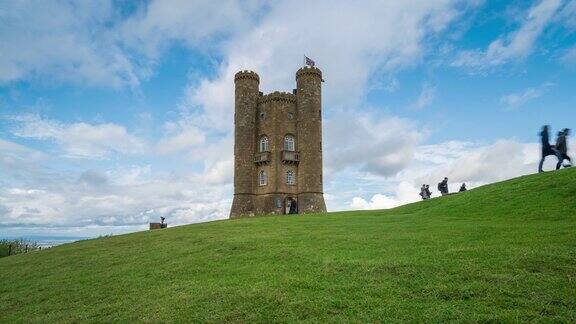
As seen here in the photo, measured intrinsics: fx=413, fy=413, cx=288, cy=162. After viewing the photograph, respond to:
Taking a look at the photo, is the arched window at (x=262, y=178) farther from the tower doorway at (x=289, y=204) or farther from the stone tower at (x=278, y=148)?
the tower doorway at (x=289, y=204)

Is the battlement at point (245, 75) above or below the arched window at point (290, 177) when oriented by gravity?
above

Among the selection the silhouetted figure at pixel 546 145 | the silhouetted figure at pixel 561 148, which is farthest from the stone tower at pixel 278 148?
the silhouetted figure at pixel 561 148

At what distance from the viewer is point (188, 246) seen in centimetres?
1939

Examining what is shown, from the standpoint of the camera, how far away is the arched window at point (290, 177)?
48444 millimetres

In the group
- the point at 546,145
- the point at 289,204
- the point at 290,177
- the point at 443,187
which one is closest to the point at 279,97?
the point at 290,177

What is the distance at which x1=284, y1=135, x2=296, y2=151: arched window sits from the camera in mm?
49188

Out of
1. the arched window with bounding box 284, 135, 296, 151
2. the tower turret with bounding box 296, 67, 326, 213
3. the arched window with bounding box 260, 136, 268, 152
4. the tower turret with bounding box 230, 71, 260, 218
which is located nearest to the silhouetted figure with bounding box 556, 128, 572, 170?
the tower turret with bounding box 296, 67, 326, 213

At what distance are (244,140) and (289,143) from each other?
5.44 metres

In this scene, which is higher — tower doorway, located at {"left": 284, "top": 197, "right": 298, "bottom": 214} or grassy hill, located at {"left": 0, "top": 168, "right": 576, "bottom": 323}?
tower doorway, located at {"left": 284, "top": 197, "right": 298, "bottom": 214}

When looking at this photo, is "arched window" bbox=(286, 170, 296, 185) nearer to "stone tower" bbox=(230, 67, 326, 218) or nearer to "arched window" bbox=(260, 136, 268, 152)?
"stone tower" bbox=(230, 67, 326, 218)

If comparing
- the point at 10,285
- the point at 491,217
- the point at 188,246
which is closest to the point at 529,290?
the point at 491,217

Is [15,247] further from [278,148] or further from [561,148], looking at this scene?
[561,148]

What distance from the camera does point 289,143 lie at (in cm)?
4947

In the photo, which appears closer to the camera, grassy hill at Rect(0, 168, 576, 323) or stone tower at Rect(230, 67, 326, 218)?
grassy hill at Rect(0, 168, 576, 323)
